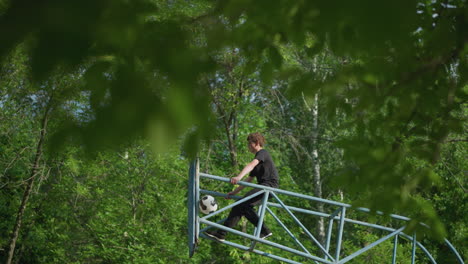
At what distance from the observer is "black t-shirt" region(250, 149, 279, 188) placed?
17.5ft

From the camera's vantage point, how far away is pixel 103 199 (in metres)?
12.2

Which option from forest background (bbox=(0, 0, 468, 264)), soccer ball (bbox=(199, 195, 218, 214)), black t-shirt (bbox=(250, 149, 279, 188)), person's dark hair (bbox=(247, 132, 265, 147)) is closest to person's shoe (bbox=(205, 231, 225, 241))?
soccer ball (bbox=(199, 195, 218, 214))

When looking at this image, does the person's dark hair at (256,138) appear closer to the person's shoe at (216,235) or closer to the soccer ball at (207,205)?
the soccer ball at (207,205)

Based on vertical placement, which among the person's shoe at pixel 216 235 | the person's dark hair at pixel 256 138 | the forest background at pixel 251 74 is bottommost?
the person's shoe at pixel 216 235

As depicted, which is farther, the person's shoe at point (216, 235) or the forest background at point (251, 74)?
the person's shoe at point (216, 235)

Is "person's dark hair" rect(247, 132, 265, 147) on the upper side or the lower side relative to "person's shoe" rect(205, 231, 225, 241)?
upper

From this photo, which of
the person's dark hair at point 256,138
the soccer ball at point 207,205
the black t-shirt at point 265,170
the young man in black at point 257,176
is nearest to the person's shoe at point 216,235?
the young man in black at point 257,176

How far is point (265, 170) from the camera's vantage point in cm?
537

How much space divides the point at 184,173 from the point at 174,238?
1.37 metres

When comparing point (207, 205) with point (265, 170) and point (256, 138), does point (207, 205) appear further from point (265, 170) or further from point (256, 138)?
point (256, 138)

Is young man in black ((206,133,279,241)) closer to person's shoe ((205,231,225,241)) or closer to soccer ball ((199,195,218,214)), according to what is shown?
person's shoe ((205,231,225,241))

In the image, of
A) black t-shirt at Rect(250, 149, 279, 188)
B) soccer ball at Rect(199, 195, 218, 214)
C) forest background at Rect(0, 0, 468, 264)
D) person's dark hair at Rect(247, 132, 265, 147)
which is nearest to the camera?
forest background at Rect(0, 0, 468, 264)

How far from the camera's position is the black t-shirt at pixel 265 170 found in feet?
17.5

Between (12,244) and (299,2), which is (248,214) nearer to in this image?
(299,2)
